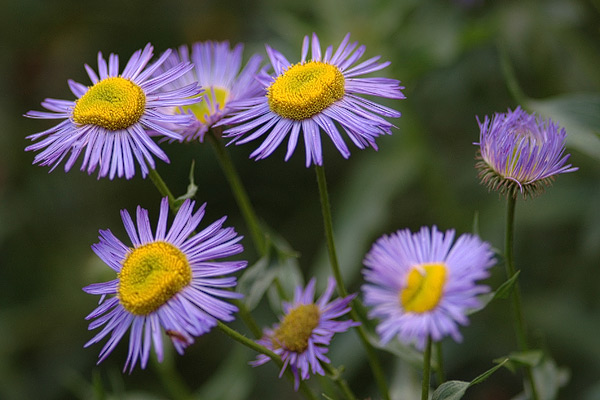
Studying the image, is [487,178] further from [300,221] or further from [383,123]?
[300,221]

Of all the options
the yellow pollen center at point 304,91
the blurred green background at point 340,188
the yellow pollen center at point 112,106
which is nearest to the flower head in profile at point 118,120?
the yellow pollen center at point 112,106

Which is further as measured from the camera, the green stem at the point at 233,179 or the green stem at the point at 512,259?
the green stem at the point at 233,179

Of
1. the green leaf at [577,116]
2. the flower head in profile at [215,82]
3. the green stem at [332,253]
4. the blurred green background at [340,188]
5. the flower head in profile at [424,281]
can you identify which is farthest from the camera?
the blurred green background at [340,188]

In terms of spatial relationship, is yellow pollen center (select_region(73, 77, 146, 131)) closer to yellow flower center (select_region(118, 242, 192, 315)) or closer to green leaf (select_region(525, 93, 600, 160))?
yellow flower center (select_region(118, 242, 192, 315))

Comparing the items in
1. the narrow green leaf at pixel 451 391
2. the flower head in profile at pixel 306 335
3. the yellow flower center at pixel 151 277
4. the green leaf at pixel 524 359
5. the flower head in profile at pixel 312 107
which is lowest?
the green leaf at pixel 524 359

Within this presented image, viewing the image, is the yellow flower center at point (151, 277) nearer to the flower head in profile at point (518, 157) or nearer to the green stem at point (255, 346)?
the green stem at point (255, 346)

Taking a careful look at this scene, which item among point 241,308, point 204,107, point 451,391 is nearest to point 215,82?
point 204,107
